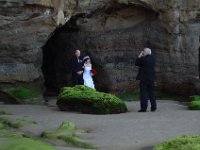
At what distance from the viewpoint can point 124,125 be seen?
13.2m

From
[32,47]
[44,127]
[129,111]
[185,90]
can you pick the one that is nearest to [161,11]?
[185,90]

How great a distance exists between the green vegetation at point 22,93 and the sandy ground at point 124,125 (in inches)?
139

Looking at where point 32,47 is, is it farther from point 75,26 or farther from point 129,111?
point 129,111

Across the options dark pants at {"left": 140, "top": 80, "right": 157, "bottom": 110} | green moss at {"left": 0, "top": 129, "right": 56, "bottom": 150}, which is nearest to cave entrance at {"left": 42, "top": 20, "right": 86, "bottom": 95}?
dark pants at {"left": 140, "top": 80, "right": 157, "bottom": 110}

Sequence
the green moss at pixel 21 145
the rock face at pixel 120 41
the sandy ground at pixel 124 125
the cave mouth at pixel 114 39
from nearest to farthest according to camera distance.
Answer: the green moss at pixel 21 145 < the sandy ground at pixel 124 125 < the rock face at pixel 120 41 < the cave mouth at pixel 114 39

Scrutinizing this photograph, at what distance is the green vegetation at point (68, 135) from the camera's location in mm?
10625

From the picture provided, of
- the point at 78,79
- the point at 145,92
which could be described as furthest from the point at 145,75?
the point at 78,79

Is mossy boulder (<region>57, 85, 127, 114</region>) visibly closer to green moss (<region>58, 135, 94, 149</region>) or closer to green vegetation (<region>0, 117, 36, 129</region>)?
green vegetation (<region>0, 117, 36, 129</region>)

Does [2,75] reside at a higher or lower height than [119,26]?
lower

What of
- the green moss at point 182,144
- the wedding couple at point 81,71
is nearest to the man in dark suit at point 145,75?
the wedding couple at point 81,71

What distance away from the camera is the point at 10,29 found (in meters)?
21.3

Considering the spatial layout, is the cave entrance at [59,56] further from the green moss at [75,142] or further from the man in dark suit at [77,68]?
the green moss at [75,142]

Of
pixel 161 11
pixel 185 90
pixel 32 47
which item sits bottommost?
pixel 185 90

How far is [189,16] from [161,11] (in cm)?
144
